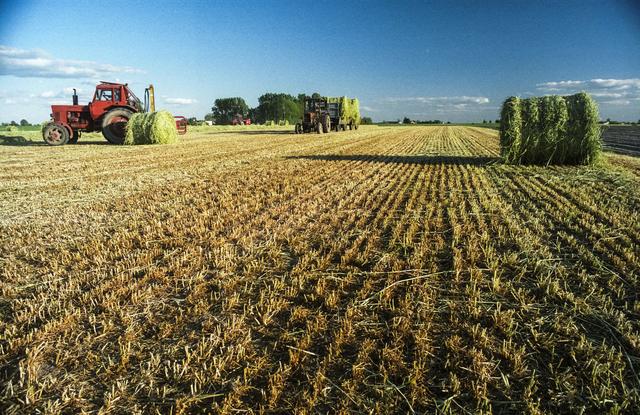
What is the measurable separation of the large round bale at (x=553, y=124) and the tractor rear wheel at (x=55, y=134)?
19.4 meters

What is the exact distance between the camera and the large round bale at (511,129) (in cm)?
1052

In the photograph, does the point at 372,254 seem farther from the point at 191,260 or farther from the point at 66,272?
the point at 66,272

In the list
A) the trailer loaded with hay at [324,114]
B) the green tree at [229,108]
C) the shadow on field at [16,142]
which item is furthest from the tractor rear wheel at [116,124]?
the green tree at [229,108]

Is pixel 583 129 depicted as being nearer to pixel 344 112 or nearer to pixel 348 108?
pixel 344 112

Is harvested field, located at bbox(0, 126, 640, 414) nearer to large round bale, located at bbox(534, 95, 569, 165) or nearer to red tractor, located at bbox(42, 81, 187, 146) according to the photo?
large round bale, located at bbox(534, 95, 569, 165)

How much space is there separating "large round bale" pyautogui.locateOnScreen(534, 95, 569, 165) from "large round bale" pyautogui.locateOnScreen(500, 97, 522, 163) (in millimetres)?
590

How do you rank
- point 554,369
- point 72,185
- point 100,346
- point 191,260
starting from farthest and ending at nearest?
point 72,185
point 191,260
point 100,346
point 554,369

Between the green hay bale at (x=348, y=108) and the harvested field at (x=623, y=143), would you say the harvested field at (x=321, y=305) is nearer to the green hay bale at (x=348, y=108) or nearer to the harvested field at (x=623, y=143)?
the harvested field at (x=623, y=143)

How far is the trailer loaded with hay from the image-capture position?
2894 centimetres

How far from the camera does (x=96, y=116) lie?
674 inches

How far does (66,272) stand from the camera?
3.75m

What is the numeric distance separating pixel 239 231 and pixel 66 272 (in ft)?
6.51

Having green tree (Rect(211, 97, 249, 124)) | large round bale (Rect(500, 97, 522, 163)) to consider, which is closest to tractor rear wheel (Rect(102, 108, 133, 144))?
large round bale (Rect(500, 97, 522, 163))

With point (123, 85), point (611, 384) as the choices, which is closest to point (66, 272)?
point (611, 384)
